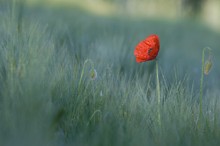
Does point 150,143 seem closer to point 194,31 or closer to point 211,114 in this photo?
point 211,114

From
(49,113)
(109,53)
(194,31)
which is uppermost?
(49,113)

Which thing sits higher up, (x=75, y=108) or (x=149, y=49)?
(x=149, y=49)

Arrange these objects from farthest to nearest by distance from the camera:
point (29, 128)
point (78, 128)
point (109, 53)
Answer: point (109, 53), point (78, 128), point (29, 128)

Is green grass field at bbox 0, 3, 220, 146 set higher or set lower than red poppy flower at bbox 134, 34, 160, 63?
lower

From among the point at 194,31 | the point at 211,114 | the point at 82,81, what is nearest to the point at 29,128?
the point at 82,81

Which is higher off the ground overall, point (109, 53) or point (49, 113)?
point (49, 113)

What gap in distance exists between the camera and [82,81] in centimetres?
194

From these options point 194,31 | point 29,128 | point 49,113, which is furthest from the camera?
point 194,31

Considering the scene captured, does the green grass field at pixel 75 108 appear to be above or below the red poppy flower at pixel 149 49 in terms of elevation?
below

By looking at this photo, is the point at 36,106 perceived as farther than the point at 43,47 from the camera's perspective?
No

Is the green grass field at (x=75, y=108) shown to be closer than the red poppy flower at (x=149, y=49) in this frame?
Yes

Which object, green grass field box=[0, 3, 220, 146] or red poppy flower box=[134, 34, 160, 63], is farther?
red poppy flower box=[134, 34, 160, 63]

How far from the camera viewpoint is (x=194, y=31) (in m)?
9.55

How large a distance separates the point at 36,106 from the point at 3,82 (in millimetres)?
308
